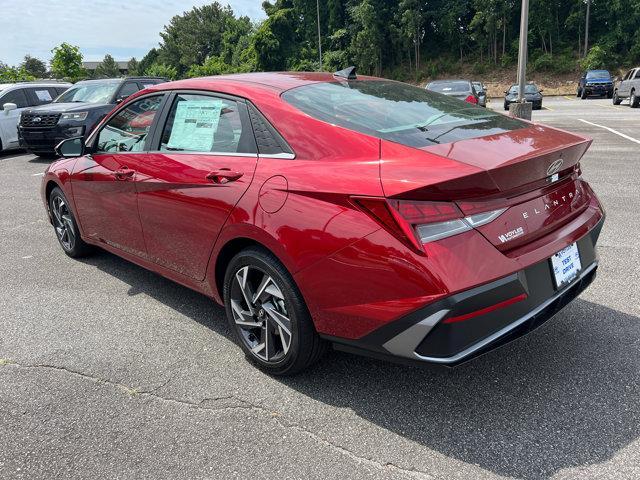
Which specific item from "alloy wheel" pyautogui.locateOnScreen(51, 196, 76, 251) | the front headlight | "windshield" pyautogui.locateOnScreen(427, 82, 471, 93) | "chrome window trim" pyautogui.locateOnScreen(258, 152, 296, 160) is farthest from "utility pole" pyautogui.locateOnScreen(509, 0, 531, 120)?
"chrome window trim" pyautogui.locateOnScreen(258, 152, 296, 160)

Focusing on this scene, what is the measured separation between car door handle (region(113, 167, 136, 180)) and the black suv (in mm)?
8230

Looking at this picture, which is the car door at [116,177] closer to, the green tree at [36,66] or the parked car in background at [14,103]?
the parked car in background at [14,103]

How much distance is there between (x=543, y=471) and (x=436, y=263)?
0.95m

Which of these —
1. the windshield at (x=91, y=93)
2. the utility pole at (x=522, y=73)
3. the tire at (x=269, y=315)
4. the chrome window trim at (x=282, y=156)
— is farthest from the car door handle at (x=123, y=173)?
the utility pole at (x=522, y=73)

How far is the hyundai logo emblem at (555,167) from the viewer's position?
8.48 ft

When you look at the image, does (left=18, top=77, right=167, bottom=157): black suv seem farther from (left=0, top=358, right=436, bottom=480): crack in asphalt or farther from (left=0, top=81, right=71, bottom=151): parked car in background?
(left=0, top=358, right=436, bottom=480): crack in asphalt

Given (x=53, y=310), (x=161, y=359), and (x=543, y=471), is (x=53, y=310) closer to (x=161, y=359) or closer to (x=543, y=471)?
(x=161, y=359)

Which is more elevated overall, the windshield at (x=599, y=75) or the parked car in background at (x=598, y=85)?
the windshield at (x=599, y=75)

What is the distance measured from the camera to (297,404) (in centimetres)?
275

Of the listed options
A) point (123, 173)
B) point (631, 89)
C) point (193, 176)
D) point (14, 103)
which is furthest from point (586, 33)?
point (193, 176)

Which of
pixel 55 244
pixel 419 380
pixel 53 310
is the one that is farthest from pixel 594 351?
pixel 55 244

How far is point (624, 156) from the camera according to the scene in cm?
939

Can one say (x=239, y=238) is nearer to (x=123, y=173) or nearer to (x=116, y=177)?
(x=123, y=173)

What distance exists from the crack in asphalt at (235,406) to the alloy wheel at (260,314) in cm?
30
